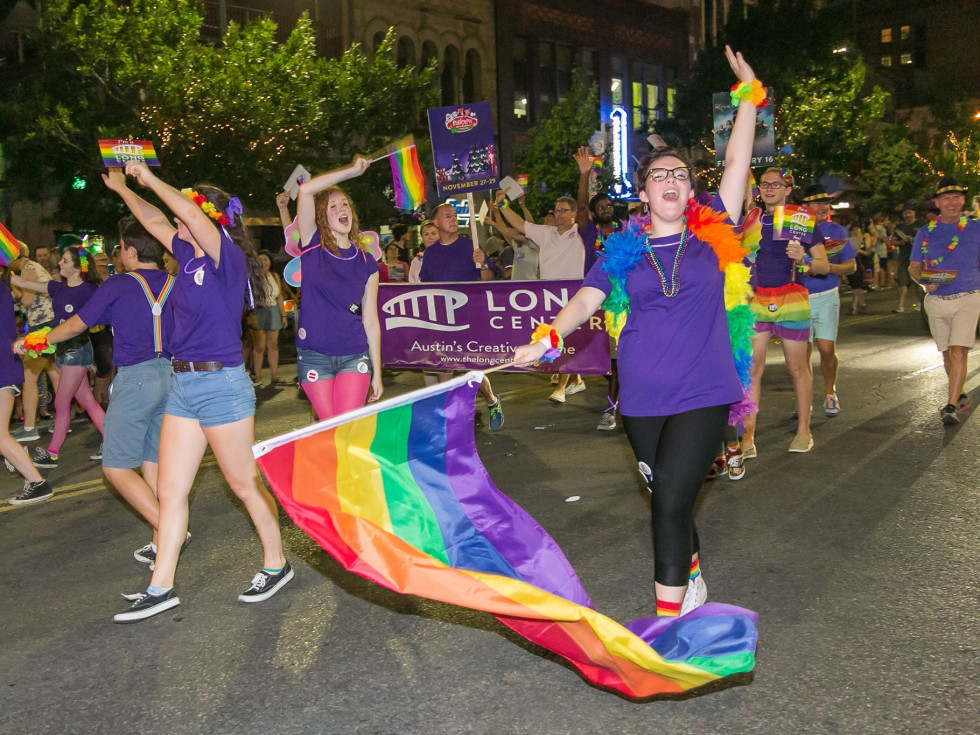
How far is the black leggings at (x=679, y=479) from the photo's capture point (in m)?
4.02

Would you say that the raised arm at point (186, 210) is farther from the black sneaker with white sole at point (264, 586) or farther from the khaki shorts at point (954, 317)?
the khaki shorts at point (954, 317)

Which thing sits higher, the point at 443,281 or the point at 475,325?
the point at 443,281

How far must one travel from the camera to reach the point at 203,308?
4.92m

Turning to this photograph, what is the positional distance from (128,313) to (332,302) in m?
1.18

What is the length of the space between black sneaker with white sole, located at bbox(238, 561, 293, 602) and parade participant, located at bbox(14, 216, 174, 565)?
0.84 m

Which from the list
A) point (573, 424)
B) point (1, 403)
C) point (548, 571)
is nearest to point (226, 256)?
point (548, 571)

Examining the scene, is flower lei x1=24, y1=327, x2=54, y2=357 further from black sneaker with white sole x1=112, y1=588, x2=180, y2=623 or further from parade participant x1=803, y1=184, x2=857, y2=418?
parade participant x1=803, y1=184, x2=857, y2=418

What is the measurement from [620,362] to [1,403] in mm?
5222

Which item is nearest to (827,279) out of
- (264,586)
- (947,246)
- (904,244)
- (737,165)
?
(947,246)

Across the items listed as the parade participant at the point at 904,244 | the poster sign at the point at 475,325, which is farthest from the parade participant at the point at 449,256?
the parade participant at the point at 904,244

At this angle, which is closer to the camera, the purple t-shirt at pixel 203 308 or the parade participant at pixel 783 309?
the purple t-shirt at pixel 203 308

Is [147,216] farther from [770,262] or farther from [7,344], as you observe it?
[770,262]

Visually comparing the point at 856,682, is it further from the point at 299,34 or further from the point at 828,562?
the point at 299,34

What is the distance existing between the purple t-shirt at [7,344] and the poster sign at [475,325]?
4288 mm
